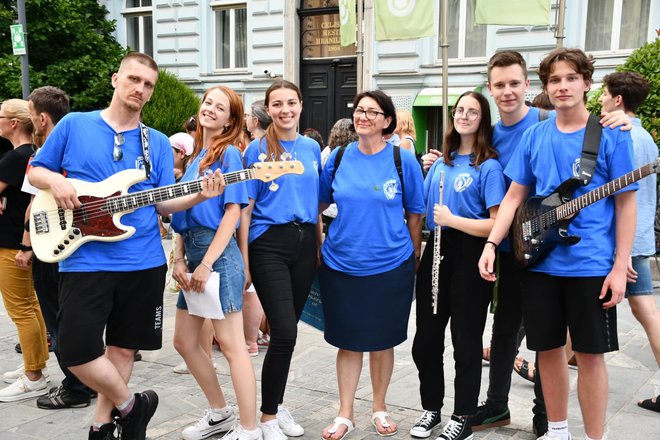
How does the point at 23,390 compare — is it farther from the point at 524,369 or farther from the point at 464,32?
the point at 464,32

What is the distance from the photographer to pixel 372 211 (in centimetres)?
396

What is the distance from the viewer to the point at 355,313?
4.08 metres

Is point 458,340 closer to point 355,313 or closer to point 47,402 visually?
point 355,313

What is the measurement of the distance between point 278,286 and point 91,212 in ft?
3.57

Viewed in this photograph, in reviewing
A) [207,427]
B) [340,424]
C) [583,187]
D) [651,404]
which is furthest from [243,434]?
[651,404]

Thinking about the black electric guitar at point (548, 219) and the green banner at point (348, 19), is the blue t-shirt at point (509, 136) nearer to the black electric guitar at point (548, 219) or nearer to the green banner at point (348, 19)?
the black electric guitar at point (548, 219)

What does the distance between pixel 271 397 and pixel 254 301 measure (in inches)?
69.5

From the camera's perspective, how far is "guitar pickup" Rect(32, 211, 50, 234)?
3518 millimetres

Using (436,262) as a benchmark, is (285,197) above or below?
above

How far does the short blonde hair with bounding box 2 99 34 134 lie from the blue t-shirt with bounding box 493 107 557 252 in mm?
3089

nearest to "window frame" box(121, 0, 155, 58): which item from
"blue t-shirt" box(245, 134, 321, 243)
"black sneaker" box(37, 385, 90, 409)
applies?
"black sneaker" box(37, 385, 90, 409)

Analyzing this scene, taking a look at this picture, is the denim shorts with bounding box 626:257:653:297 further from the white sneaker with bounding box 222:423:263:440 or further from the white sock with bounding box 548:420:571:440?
the white sneaker with bounding box 222:423:263:440

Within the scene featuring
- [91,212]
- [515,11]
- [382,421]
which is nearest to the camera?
[91,212]

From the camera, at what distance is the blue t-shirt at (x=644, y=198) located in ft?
14.5
